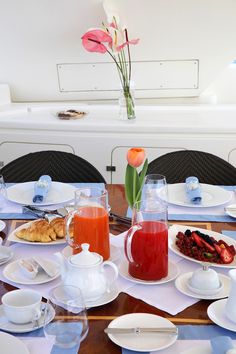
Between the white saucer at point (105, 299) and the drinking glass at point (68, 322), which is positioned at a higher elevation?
the drinking glass at point (68, 322)

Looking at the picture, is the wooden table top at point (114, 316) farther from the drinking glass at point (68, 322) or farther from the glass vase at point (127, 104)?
the glass vase at point (127, 104)

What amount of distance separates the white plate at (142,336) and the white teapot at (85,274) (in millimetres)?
83

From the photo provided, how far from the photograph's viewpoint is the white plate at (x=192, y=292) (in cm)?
92

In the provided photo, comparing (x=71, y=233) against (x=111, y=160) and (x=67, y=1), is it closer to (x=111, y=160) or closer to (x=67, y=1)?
(x=111, y=160)

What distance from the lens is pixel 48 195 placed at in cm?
152

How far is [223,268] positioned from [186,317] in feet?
0.68

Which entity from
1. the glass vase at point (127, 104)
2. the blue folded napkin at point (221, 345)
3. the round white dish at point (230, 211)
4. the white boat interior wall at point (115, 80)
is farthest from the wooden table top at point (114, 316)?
the glass vase at point (127, 104)

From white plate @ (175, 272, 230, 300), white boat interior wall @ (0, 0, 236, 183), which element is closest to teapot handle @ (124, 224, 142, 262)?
white plate @ (175, 272, 230, 300)

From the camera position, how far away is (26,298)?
88 centimetres

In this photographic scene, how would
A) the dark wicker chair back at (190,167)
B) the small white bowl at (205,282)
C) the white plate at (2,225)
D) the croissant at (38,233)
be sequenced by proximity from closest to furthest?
the small white bowl at (205,282) → the croissant at (38,233) → the white plate at (2,225) → the dark wicker chair back at (190,167)

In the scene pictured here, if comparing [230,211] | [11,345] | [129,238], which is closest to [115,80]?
[230,211]

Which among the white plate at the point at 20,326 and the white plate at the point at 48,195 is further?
the white plate at the point at 48,195

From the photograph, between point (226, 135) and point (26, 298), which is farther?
point (226, 135)

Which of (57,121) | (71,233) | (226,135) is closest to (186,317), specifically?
(71,233)
